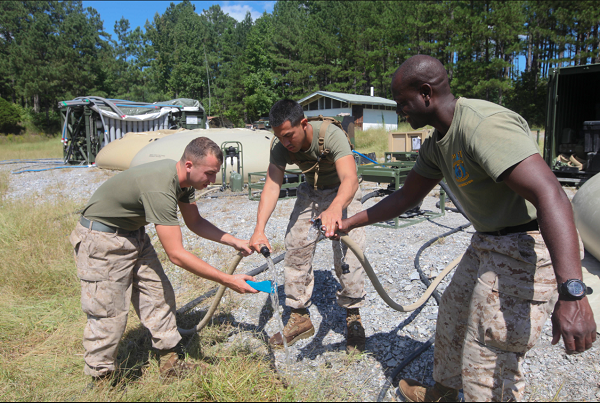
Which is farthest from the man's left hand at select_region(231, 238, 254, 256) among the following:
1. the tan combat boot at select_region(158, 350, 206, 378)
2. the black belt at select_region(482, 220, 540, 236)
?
the black belt at select_region(482, 220, 540, 236)

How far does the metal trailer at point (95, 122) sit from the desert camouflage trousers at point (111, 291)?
15.3 meters

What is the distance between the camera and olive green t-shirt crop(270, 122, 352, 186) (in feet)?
10.6

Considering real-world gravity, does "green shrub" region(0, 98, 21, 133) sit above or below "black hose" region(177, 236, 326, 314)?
above

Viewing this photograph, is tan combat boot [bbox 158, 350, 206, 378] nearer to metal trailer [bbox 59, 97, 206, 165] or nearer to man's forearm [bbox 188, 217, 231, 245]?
man's forearm [bbox 188, 217, 231, 245]

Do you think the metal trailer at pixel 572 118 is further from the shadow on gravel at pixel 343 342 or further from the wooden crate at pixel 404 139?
the shadow on gravel at pixel 343 342

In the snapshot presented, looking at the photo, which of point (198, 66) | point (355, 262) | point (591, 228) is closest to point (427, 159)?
point (355, 262)

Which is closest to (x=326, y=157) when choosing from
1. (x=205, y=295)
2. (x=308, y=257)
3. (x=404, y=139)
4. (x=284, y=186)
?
(x=308, y=257)

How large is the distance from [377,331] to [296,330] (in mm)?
701

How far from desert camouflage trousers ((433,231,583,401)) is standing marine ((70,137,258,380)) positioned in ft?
4.32

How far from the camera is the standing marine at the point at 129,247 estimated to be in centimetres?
255

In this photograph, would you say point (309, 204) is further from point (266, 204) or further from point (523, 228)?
point (523, 228)

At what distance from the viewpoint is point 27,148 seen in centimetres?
2805

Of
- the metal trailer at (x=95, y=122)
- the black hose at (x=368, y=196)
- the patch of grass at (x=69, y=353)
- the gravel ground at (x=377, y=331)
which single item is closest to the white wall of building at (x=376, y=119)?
the metal trailer at (x=95, y=122)

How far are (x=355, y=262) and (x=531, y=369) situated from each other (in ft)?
4.71
